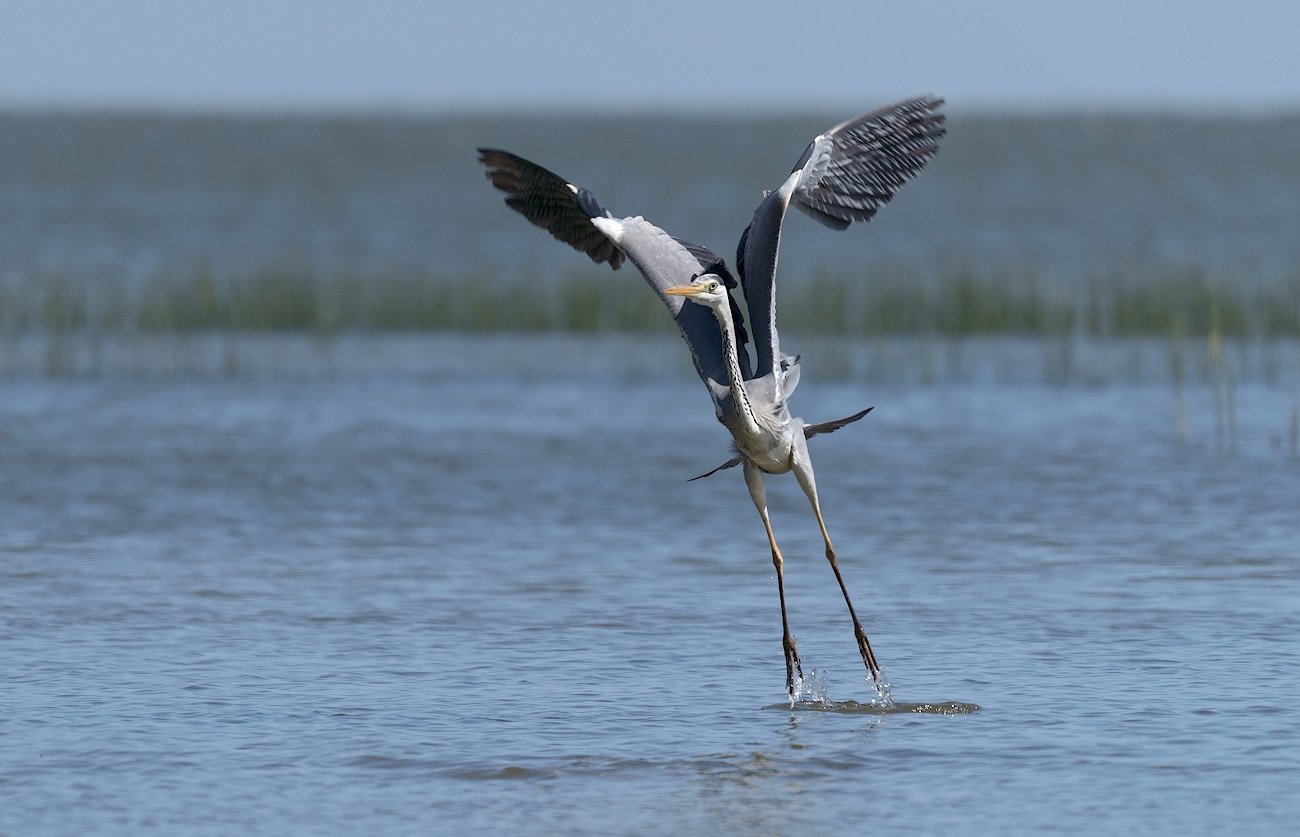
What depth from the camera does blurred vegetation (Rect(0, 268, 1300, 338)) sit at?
23.5 m

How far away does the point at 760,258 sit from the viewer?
8.47 meters

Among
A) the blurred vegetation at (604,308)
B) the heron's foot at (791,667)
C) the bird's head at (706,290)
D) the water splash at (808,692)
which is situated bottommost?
the water splash at (808,692)

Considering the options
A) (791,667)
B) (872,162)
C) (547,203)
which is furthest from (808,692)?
(547,203)

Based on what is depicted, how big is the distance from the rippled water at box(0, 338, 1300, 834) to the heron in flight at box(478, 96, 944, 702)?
2.96 ft

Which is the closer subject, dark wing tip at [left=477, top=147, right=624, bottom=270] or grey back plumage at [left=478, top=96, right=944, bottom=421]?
grey back plumage at [left=478, top=96, right=944, bottom=421]

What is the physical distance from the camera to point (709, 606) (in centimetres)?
1047

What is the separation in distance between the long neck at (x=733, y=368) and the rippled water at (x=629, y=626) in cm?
113

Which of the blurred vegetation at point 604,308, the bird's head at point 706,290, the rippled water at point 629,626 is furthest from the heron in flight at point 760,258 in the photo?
the blurred vegetation at point 604,308

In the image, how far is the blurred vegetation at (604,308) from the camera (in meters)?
23.5

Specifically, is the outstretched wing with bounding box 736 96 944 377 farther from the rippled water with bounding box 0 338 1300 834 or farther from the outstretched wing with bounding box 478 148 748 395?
the rippled water with bounding box 0 338 1300 834

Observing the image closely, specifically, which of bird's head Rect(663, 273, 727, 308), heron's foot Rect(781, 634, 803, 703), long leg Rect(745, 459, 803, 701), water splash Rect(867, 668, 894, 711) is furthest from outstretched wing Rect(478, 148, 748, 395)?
water splash Rect(867, 668, 894, 711)

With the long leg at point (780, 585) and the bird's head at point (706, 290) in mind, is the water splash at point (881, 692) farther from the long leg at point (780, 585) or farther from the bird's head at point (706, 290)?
the bird's head at point (706, 290)

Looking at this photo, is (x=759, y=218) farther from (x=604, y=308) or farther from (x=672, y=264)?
(x=604, y=308)

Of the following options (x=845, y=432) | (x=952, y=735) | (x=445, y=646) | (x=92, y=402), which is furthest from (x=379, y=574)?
(x=92, y=402)
